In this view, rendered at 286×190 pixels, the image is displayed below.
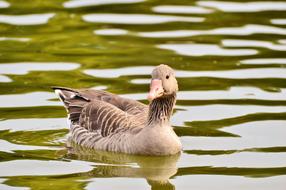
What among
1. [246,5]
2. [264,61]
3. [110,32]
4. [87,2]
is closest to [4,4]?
[87,2]

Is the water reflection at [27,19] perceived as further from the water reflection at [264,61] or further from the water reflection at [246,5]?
the water reflection at [264,61]

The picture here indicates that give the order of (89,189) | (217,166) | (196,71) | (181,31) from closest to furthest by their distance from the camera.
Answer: (89,189)
(217,166)
(196,71)
(181,31)

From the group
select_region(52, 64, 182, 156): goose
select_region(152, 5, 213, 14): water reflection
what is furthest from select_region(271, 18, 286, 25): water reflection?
select_region(52, 64, 182, 156): goose

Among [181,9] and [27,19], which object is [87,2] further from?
[181,9]

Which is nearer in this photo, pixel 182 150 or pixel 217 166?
pixel 217 166

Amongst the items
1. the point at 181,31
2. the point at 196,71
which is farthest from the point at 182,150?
the point at 181,31

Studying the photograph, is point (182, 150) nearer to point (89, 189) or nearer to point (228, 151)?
point (228, 151)

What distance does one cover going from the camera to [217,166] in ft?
44.4

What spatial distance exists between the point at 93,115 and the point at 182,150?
1.52 metres

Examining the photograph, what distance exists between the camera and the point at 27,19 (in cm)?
2228

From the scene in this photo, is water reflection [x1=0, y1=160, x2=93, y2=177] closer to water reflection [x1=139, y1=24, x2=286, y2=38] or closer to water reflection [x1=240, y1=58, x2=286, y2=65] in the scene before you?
water reflection [x1=240, y1=58, x2=286, y2=65]

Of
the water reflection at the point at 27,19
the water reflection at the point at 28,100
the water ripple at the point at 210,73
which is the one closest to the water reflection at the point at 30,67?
the water ripple at the point at 210,73

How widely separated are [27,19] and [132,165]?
916 cm

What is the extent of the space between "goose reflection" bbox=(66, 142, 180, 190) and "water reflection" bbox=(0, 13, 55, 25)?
7.66 meters
